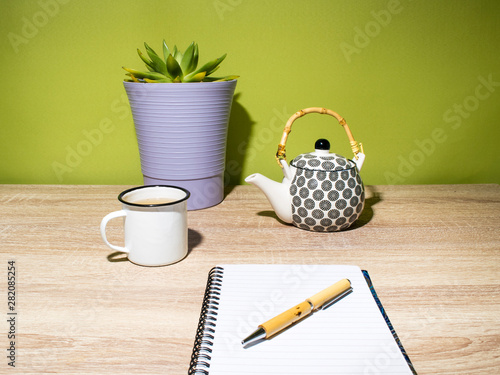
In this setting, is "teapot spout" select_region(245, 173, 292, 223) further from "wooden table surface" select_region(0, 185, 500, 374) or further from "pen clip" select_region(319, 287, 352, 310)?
"pen clip" select_region(319, 287, 352, 310)

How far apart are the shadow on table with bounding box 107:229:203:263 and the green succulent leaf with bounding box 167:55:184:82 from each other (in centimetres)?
29

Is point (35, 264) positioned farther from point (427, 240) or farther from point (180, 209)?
point (427, 240)

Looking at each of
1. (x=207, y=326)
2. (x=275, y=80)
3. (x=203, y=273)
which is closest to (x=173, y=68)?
(x=275, y=80)

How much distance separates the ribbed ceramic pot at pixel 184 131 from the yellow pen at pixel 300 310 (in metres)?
0.41

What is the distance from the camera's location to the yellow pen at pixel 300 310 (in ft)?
1.49

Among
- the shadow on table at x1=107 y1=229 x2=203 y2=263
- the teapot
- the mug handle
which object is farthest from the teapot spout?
the mug handle

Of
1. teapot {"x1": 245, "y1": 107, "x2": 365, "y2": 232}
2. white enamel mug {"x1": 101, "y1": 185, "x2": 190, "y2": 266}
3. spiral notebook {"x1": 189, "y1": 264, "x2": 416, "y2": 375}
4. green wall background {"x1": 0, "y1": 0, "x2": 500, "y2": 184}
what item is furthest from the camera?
green wall background {"x1": 0, "y1": 0, "x2": 500, "y2": 184}

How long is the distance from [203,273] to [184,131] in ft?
1.03

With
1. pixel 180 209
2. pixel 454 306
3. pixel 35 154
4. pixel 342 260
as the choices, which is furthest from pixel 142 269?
pixel 35 154

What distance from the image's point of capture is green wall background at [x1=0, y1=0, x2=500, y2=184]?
0.96 m

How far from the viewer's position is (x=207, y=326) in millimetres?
473

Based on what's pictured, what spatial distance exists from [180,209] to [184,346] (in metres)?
0.23

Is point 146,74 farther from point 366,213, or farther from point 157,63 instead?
point 366,213

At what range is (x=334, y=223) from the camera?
0.75m
